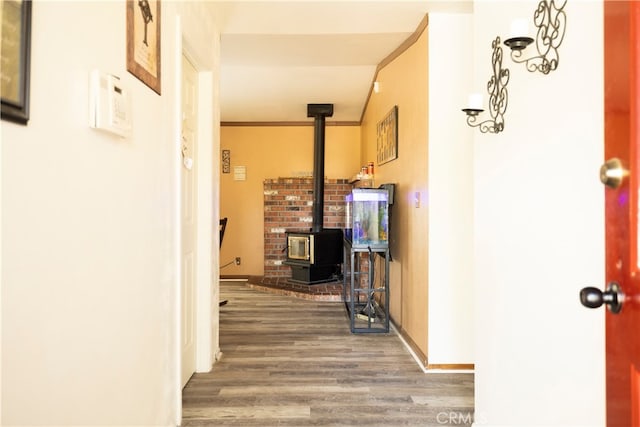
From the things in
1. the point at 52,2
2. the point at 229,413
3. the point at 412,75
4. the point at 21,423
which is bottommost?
the point at 229,413

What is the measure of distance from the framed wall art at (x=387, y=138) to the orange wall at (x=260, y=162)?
6.35ft

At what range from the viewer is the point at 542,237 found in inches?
52.4

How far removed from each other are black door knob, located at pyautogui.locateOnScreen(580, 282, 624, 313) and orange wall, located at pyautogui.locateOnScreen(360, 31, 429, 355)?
202cm

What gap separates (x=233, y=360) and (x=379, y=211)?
172 centimetres

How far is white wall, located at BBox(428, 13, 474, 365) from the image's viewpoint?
2750 mm

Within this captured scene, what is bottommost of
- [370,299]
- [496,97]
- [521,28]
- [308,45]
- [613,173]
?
[370,299]

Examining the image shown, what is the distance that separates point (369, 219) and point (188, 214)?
5.61 feet

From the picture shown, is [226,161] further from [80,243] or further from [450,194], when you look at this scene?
[80,243]

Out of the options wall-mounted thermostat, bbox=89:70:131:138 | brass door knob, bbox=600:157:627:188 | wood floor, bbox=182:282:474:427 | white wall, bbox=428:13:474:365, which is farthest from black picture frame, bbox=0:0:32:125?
white wall, bbox=428:13:474:365

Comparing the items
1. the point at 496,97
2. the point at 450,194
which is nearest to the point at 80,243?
the point at 496,97

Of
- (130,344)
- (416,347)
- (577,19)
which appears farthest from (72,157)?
(416,347)

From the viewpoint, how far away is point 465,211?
9.13 feet

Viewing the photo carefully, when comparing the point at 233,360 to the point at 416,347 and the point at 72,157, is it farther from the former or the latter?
the point at 72,157

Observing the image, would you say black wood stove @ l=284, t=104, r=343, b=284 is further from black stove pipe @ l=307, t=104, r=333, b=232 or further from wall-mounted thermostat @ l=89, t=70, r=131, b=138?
wall-mounted thermostat @ l=89, t=70, r=131, b=138
